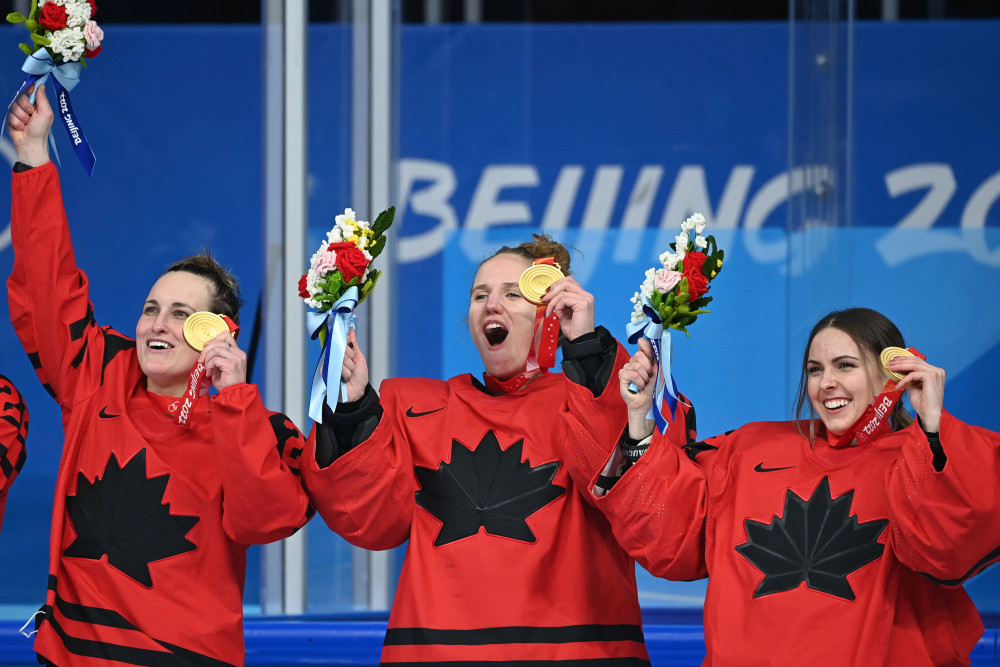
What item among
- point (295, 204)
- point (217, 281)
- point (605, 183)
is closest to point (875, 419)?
point (217, 281)

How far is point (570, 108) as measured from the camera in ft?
16.1

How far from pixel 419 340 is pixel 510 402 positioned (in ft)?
8.26

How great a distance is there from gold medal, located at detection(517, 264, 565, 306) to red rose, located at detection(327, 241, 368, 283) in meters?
0.34

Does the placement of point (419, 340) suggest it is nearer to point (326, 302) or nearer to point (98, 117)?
A: point (98, 117)

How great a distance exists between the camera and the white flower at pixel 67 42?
2471mm

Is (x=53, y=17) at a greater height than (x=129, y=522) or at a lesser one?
greater

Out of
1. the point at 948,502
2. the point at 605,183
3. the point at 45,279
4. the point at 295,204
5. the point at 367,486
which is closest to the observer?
the point at 948,502

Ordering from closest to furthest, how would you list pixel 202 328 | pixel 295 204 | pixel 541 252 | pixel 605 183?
pixel 202 328, pixel 541 252, pixel 295 204, pixel 605 183

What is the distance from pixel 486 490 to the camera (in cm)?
232

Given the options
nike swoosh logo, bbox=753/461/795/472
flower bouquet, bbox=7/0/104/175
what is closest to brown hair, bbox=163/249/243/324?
flower bouquet, bbox=7/0/104/175

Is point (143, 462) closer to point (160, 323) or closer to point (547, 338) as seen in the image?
point (160, 323)

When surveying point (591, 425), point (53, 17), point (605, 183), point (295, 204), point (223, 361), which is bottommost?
point (591, 425)

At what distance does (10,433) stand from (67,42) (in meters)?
0.84

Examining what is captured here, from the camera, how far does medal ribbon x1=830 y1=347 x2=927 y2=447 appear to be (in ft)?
7.12
